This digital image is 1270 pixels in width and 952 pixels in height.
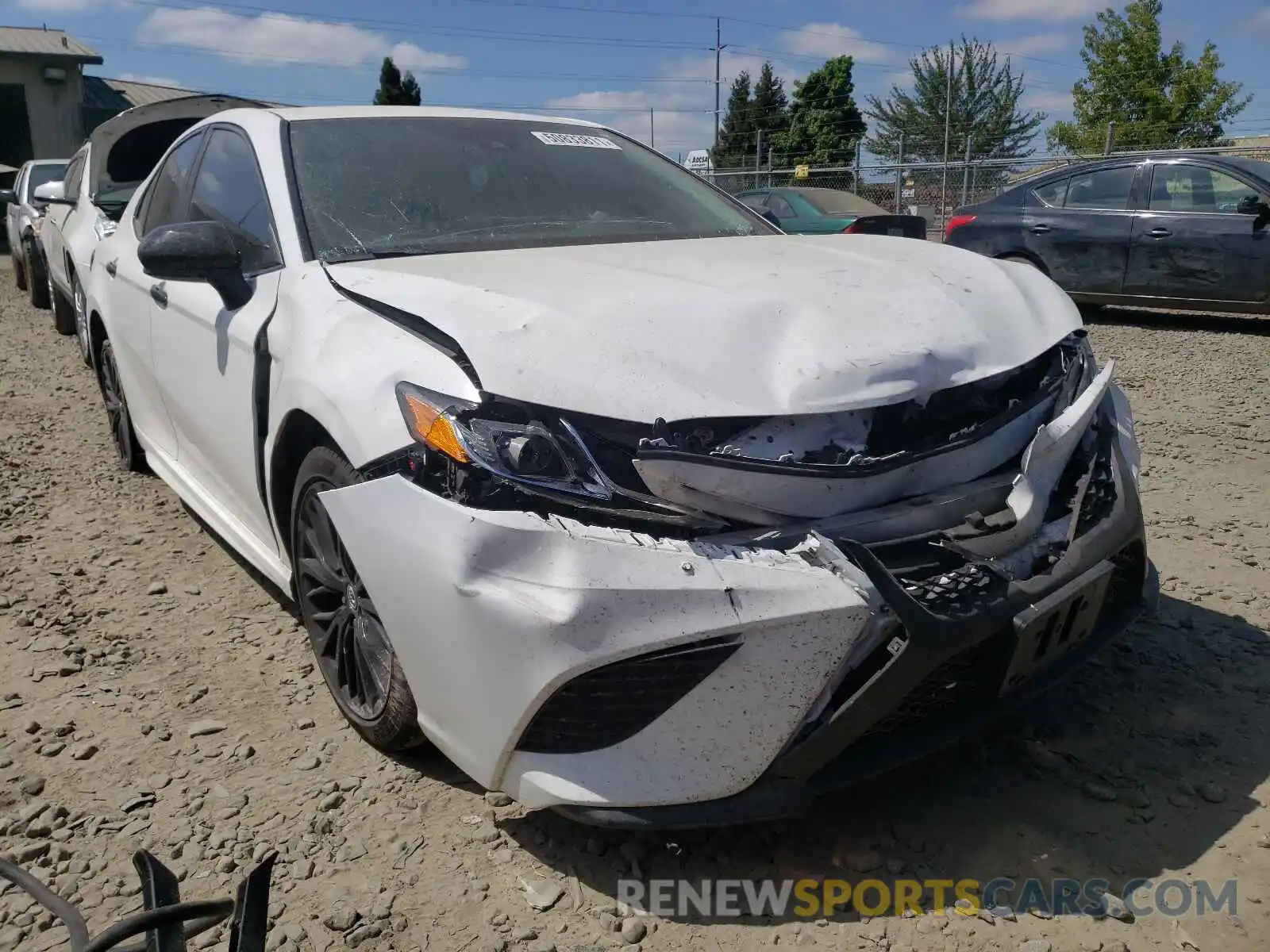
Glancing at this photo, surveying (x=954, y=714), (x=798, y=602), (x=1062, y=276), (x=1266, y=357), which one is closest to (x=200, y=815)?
(x=798, y=602)

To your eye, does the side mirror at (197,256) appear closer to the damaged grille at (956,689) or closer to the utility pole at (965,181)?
the damaged grille at (956,689)

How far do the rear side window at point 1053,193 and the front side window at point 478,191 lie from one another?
6.48 metres

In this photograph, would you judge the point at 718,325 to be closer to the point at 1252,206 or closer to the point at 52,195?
the point at 52,195

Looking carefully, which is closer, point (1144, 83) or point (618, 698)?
point (618, 698)

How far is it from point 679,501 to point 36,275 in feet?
38.3

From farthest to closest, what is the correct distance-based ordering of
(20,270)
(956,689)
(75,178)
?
(20,270)
(75,178)
(956,689)

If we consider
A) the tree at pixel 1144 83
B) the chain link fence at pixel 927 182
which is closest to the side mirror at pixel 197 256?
the chain link fence at pixel 927 182

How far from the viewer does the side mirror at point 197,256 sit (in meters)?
2.72

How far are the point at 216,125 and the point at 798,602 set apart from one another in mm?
2904

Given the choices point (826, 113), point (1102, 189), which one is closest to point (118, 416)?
point (1102, 189)

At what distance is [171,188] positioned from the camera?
397 cm

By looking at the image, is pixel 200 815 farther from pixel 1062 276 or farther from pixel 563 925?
pixel 1062 276

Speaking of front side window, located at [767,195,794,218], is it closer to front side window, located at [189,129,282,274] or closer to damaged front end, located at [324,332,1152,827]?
front side window, located at [189,129,282,274]

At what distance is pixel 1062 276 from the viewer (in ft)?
29.3
